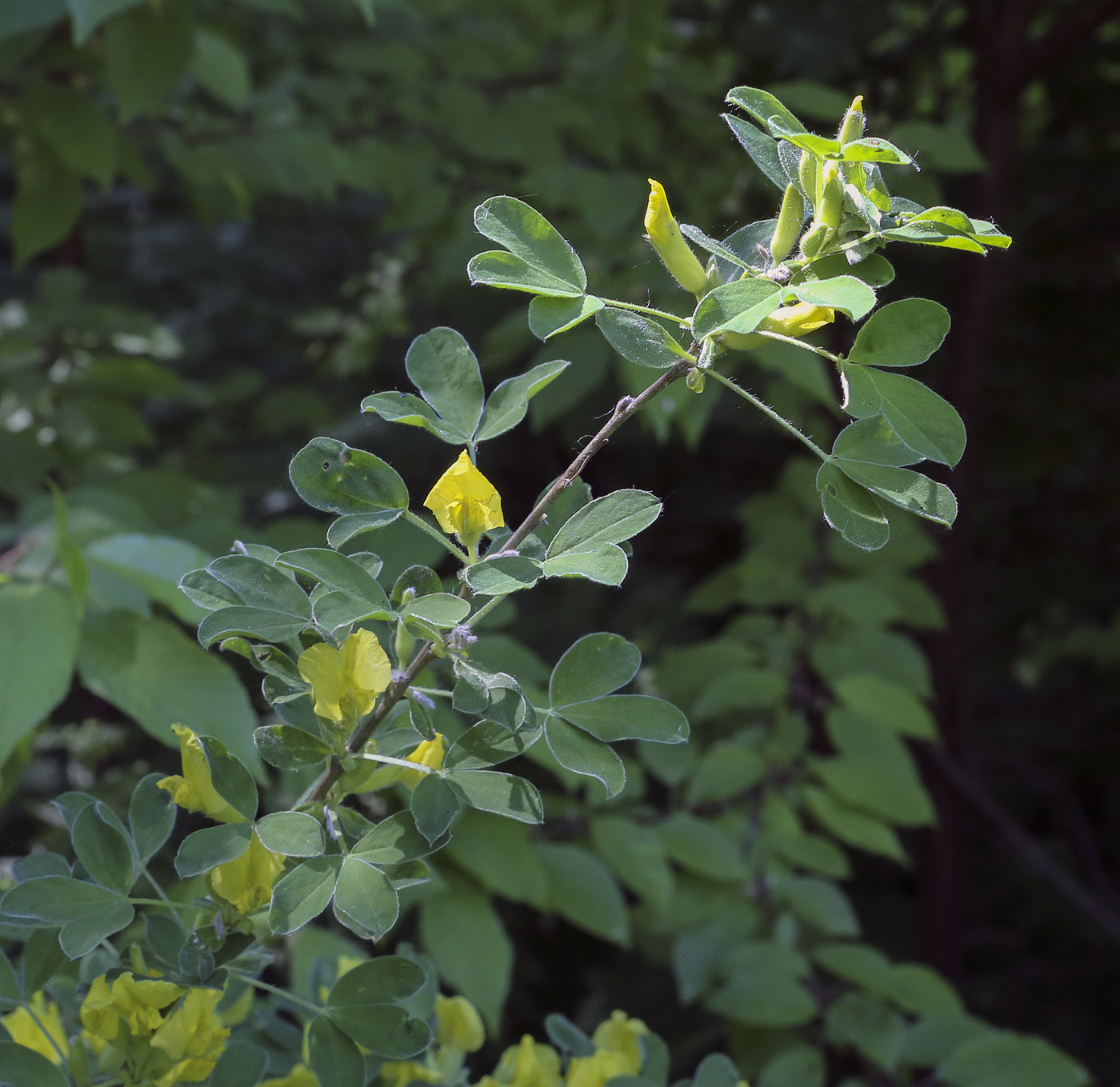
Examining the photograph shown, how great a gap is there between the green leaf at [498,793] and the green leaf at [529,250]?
0.17 m

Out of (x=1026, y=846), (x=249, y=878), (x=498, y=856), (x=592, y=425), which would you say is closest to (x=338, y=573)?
(x=249, y=878)

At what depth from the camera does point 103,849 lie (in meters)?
0.44

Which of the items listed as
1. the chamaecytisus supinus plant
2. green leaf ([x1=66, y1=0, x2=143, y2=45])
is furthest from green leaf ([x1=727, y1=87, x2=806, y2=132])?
green leaf ([x1=66, y1=0, x2=143, y2=45])

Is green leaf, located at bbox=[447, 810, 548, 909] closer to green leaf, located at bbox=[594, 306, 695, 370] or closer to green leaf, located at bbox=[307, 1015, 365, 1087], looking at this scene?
green leaf, located at bbox=[307, 1015, 365, 1087]

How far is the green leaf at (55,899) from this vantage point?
41cm

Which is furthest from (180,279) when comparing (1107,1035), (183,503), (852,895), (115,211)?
(1107,1035)

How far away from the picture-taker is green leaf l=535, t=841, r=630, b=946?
885mm

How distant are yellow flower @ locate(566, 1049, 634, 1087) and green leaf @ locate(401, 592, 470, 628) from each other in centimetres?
27

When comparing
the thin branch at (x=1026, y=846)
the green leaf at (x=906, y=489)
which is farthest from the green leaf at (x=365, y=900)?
the thin branch at (x=1026, y=846)

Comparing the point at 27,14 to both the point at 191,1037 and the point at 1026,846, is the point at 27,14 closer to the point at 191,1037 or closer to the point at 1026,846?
the point at 191,1037

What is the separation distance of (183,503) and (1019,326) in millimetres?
1469

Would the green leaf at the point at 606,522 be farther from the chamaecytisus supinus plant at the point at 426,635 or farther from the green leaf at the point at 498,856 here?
the green leaf at the point at 498,856

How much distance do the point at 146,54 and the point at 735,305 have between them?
80cm

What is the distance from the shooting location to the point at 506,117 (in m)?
1.35
